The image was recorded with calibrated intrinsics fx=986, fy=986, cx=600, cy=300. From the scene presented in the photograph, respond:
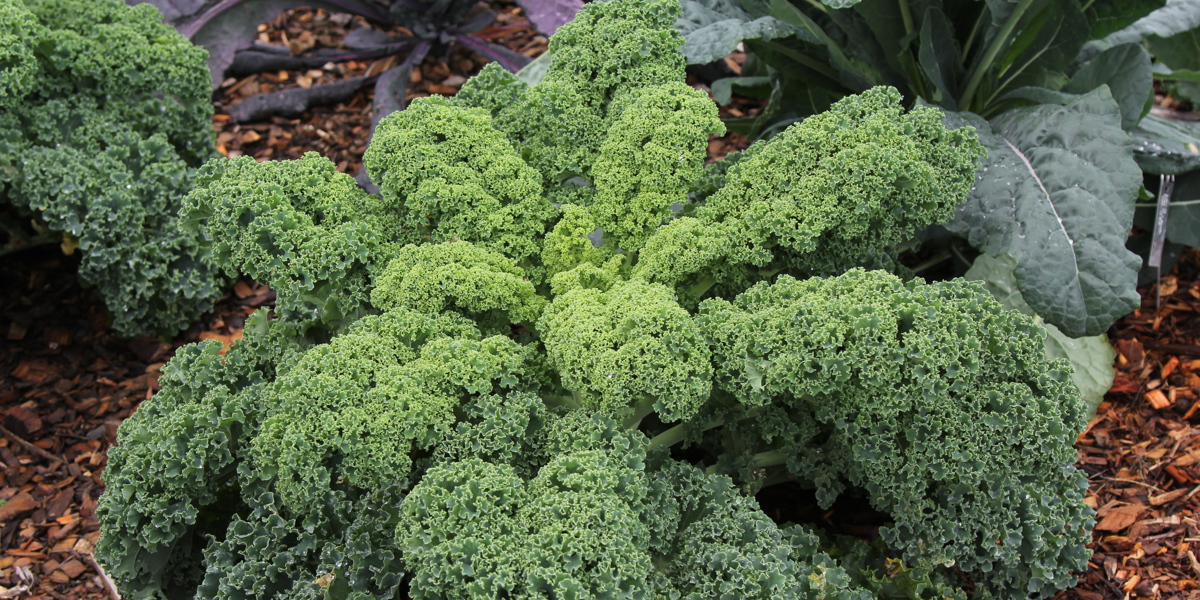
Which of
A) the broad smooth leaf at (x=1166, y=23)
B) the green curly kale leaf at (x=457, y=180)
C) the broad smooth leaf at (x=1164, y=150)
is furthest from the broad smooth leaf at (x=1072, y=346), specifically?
the green curly kale leaf at (x=457, y=180)

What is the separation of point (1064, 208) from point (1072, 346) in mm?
751

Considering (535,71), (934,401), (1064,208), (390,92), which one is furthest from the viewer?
(390,92)

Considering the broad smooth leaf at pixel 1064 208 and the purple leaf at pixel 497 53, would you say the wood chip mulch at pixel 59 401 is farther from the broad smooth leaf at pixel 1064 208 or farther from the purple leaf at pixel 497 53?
the broad smooth leaf at pixel 1064 208

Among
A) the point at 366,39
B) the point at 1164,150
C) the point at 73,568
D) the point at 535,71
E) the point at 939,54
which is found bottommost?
the point at 73,568

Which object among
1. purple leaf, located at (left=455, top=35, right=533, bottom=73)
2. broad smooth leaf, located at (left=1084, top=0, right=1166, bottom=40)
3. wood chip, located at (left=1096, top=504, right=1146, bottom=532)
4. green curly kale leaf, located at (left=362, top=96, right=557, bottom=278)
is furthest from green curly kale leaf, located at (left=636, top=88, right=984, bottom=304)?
purple leaf, located at (left=455, top=35, right=533, bottom=73)

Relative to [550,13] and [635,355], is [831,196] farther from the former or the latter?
[550,13]

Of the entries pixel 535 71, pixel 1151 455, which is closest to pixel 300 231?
pixel 535 71

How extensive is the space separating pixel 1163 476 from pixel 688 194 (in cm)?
223

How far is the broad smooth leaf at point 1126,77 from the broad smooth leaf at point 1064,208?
0.41 meters

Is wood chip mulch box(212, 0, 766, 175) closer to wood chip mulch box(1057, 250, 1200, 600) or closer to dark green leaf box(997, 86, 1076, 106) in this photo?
dark green leaf box(997, 86, 1076, 106)

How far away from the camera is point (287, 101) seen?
235 inches

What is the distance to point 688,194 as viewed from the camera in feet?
11.5

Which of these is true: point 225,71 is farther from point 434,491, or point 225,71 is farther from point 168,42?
point 434,491

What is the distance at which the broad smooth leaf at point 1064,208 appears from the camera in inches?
142
